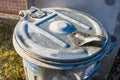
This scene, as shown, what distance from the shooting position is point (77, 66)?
6.77 ft

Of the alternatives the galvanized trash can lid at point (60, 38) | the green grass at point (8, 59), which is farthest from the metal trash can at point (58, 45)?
the green grass at point (8, 59)

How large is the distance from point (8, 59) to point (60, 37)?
172 centimetres

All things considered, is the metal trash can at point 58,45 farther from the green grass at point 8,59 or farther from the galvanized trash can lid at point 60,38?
the green grass at point 8,59

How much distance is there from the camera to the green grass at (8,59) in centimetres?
341

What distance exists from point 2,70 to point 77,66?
179 centimetres

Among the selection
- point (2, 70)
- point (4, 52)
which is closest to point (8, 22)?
point (4, 52)

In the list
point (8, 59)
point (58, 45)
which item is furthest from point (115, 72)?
point (58, 45)

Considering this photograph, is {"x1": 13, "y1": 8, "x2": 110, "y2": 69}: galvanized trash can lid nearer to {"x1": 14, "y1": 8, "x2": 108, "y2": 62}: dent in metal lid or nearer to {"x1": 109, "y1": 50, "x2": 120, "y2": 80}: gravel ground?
{"x1": 14, "y1": 8, "x2": 108, "y2": 62}: dent in metal lid

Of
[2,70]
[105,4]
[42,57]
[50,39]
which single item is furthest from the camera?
[2,70]

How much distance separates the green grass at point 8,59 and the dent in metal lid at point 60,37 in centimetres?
129

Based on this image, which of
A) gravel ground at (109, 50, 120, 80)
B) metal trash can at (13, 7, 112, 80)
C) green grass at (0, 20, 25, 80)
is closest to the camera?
metal trash can at (13, 7, 112, 80)

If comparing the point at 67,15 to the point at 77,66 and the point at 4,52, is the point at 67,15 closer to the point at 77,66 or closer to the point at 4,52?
the point at 77,66

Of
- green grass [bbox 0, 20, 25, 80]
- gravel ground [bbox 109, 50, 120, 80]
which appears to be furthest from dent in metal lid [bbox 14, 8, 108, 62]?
gravel ground [bbox 109, 50, 120, 80]

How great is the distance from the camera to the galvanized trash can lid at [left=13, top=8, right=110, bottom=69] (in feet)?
6.71
